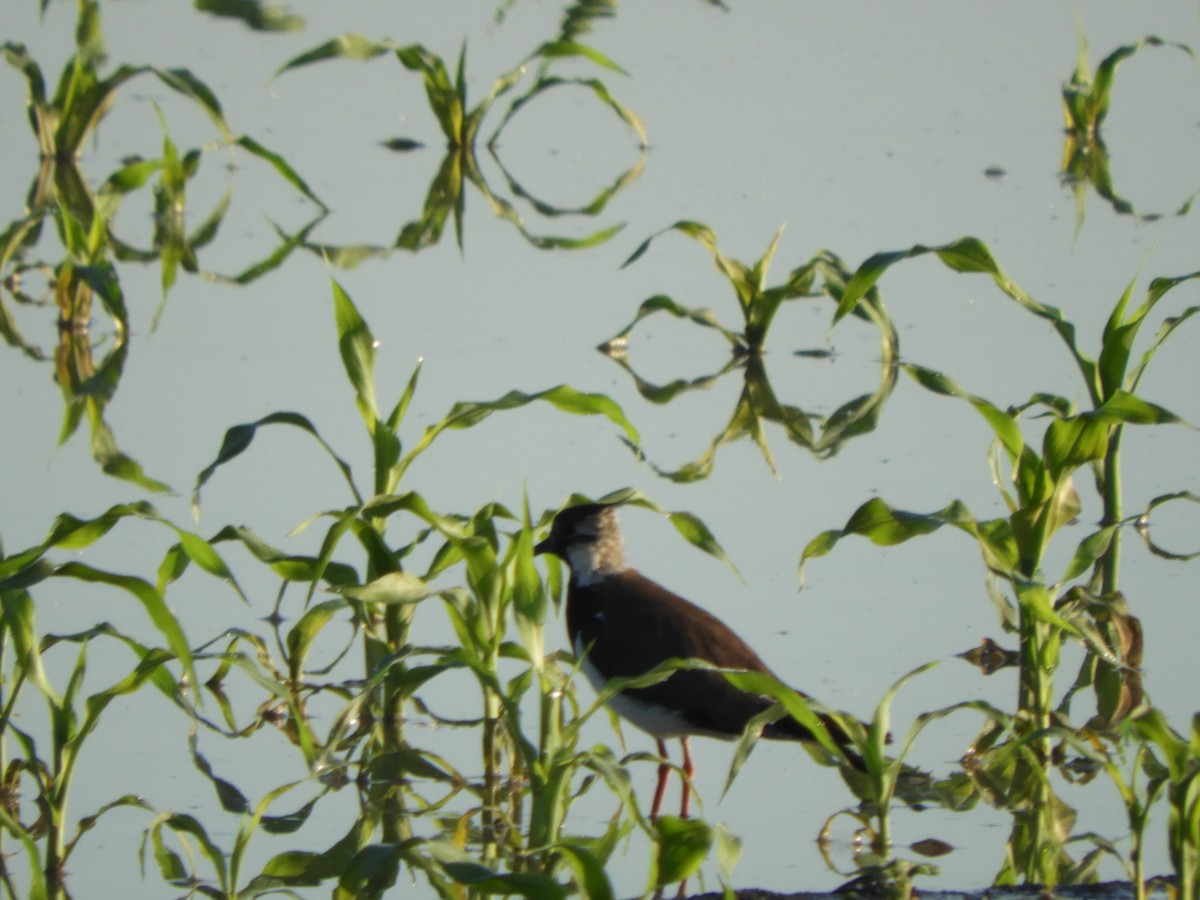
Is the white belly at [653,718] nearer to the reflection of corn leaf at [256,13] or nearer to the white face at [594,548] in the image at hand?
the white face at [594,548]

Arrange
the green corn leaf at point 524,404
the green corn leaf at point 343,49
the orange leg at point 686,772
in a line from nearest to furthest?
the green corn leaf at point 524,404 → the orange leg at point 686,772 → the green corn leaf at point 343,49

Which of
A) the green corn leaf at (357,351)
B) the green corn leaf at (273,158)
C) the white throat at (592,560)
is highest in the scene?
the green corn leaf at (273,158)

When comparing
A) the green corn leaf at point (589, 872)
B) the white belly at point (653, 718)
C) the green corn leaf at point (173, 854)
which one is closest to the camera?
the green corn leaf at point (589, 872)

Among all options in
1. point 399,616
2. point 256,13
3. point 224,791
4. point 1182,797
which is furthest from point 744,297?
point 256,13

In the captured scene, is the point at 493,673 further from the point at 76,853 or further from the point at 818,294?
the point at 818,294

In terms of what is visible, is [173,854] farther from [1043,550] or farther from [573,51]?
[573,51]

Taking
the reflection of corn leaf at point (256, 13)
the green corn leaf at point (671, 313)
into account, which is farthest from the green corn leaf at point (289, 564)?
the reflection of corn leaf at point (256, 13)

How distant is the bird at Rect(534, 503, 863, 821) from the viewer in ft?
15.4

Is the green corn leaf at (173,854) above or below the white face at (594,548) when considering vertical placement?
below

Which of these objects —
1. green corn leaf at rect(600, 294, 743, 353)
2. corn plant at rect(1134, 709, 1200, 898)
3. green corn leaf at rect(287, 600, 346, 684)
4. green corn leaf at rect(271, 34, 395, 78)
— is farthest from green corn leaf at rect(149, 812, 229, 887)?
green corn leaf at rect(271, 34, 395, 78)

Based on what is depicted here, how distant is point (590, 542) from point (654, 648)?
0.80 m

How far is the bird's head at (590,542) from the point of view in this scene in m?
5.64

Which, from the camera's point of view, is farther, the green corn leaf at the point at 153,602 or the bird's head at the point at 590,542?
the bird's head at the point at 590,542

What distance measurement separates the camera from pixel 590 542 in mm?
5672
